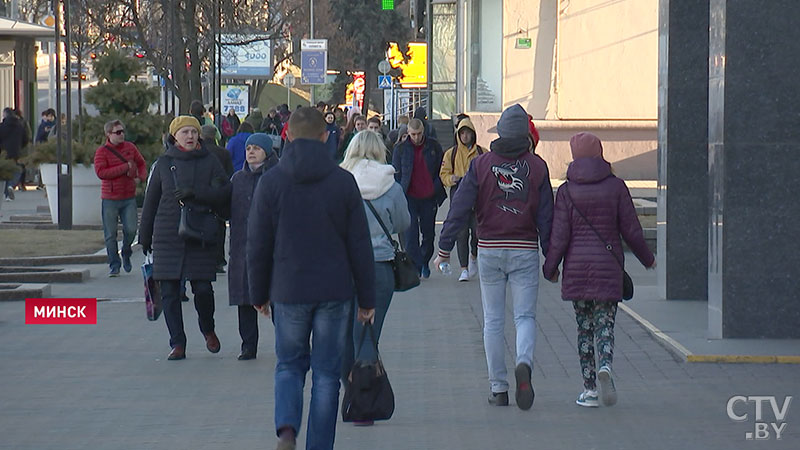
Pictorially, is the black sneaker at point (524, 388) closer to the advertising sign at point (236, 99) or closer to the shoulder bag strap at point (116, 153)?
the shoulder bag strap at point (116, 153)

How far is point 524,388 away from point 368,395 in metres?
1.45

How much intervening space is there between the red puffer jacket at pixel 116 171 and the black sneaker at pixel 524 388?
8548mm

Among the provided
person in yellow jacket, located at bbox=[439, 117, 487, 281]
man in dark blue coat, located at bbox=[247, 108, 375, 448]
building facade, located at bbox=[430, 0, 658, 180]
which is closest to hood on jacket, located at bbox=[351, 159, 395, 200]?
man in dark blue coat, located at bbox=[247, 108, 375, 448]

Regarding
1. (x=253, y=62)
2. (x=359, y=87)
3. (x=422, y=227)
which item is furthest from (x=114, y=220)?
(x=359, y=87)

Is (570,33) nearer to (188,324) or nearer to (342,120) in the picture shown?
(342,120)

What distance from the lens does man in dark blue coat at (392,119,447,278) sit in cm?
1591

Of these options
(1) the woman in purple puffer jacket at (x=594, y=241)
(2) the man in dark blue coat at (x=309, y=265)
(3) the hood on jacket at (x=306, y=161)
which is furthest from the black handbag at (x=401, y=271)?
(3) the hood on jacket at (x=306, y=161)

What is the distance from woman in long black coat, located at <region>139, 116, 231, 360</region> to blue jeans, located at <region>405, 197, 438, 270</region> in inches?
213

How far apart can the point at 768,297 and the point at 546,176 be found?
2913 millimetres

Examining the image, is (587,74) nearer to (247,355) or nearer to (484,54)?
(484,54)

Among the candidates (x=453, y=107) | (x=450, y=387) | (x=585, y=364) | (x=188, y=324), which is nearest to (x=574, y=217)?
(x=585, y=364)

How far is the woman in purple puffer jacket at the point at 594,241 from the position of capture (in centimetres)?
840

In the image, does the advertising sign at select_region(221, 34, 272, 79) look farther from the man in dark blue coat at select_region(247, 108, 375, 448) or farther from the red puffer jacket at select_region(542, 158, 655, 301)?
the man in dark blue coat at select_region(247, 108, 375, 448)

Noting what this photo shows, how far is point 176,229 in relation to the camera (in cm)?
1057
